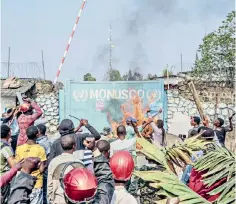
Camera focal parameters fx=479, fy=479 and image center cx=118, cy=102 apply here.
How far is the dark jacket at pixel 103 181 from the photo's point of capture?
3587 millimetres

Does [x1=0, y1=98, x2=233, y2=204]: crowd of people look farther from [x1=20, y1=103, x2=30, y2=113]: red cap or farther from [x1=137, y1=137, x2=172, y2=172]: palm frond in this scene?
[x1=20, y1=103, x2=30, y2=113]: red cap

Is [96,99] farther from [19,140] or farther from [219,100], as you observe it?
[19,140]

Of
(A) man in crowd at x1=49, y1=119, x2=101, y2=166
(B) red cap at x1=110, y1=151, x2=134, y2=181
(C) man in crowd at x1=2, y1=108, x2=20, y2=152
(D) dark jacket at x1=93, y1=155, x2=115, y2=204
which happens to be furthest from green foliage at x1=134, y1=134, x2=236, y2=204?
(C) man in crowd at x1=2, y1=108, x2=20, y2=152

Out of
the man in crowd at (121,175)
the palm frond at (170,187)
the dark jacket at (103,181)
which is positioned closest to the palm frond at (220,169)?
the palm frond at (170,187)

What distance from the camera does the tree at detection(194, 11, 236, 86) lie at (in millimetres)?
15008

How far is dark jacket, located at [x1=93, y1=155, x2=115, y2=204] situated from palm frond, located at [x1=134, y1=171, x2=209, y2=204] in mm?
337

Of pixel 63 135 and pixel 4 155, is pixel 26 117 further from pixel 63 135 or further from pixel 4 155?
pixel 4 155

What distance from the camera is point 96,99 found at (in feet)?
51.3

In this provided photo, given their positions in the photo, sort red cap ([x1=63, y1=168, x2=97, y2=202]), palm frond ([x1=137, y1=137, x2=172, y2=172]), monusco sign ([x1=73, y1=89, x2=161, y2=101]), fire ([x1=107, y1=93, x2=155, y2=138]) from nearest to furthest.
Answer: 1. red cap ([x1=63, y1=168, x2=97, y2=202])
2. palm frond ([x1=137, y1=137, x2=172, y2=172])
3. fire ([x1=107, y1=93, x2=155, y2=138])
4. monusco sign ([x1=73, y1=89, x2=161, y2=101])

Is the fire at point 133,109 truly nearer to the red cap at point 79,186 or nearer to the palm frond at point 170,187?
the palm frond at point 170,187

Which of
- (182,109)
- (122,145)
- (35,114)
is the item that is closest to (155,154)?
(122,145)

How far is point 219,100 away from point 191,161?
11.2 meters

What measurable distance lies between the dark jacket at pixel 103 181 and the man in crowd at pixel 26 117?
3.29 m

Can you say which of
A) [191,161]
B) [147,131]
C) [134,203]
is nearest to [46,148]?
[191,161]
